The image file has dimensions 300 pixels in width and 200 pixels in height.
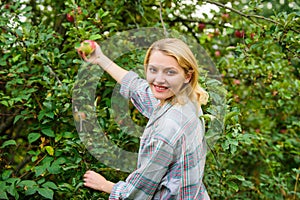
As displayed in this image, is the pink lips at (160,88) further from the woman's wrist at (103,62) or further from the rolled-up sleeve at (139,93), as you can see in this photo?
the woman's wrist at (103,62)

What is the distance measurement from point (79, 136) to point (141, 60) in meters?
0.46

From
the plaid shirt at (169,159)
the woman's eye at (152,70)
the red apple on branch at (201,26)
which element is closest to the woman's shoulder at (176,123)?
the plaid shirt at (169,159)

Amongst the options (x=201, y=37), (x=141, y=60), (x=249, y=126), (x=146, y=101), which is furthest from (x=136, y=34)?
(x=249, y=126)

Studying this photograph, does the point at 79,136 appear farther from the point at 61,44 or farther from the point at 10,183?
the point at 61,44

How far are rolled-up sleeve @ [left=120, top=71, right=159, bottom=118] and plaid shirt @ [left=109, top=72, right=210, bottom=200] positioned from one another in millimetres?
197

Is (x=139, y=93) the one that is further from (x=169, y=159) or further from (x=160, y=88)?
(x=169, y=159)

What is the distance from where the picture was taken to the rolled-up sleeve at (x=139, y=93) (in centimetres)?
155

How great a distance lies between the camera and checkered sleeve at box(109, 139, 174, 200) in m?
1.22

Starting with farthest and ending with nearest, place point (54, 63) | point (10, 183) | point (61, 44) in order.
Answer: point (61, 44) → point (54, 63) → point (10, 183)

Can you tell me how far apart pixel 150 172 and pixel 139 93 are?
1.36 feet

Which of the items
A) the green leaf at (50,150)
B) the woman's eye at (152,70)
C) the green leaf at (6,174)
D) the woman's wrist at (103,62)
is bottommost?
the green leaf at (6,174)

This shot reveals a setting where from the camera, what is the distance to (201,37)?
2.74 meters

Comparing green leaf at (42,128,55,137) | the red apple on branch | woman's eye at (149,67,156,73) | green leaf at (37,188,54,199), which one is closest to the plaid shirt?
woman's eye at (149,67,156,73)

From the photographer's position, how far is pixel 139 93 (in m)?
1.57
